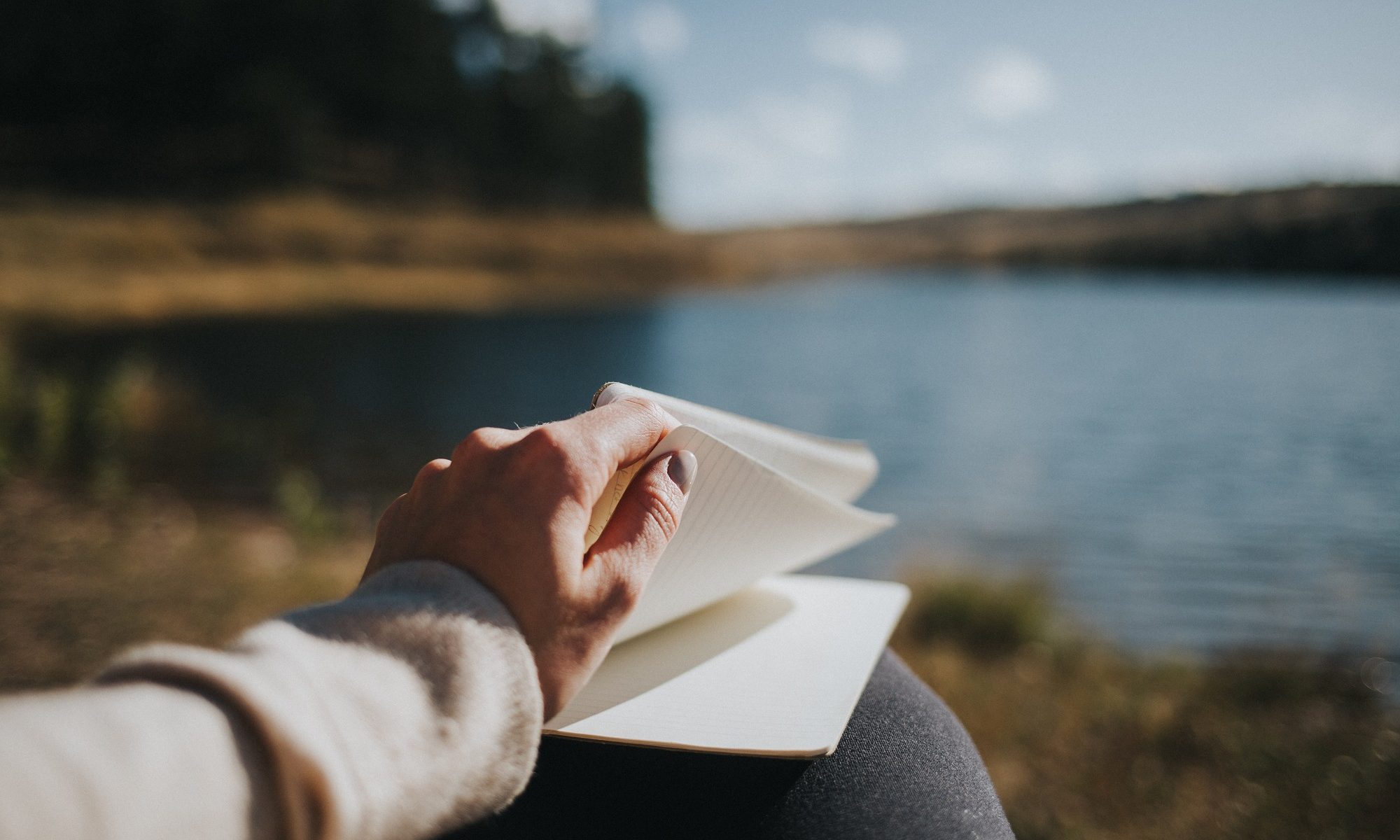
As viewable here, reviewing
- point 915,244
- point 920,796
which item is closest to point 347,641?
point 920,796

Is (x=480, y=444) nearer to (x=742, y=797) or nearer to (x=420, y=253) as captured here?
(x=742, y=797)

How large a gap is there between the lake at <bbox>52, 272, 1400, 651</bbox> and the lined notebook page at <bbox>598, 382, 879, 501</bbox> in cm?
92

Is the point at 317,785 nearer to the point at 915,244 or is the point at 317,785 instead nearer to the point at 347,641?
the point at 347,641

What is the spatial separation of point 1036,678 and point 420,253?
28185 mm

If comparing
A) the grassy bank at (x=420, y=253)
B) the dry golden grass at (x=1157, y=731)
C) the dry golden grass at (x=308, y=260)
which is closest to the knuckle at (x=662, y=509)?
the dry golden grass at (x=1157, y=731)

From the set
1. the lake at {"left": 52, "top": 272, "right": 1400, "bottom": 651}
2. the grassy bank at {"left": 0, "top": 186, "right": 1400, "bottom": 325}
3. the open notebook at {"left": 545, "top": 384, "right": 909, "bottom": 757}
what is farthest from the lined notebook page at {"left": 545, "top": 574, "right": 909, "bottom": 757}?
the grassy bank at {"left": 0, "top": 186, "right": 1400, "bottom": 325}

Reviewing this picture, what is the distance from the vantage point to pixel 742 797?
67 cm

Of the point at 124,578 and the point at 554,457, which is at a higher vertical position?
the point at 554,457

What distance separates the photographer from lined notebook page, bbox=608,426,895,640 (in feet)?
2.47

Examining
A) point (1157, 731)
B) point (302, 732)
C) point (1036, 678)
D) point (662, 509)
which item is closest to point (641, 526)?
point (662, 509)

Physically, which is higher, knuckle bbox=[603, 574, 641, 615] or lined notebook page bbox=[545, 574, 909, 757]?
knuckle bbox=[603, 574, 641, 615]

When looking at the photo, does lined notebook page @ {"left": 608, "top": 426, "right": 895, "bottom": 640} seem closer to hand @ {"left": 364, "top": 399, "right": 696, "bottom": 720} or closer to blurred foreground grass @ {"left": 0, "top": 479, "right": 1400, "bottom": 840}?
hand @ {"left": 364, "top": 399, "right": 696, "bottom": 720}

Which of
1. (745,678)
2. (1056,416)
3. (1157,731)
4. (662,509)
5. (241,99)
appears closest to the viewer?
(662,509)

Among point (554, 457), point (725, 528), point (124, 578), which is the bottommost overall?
point (124, 578)
